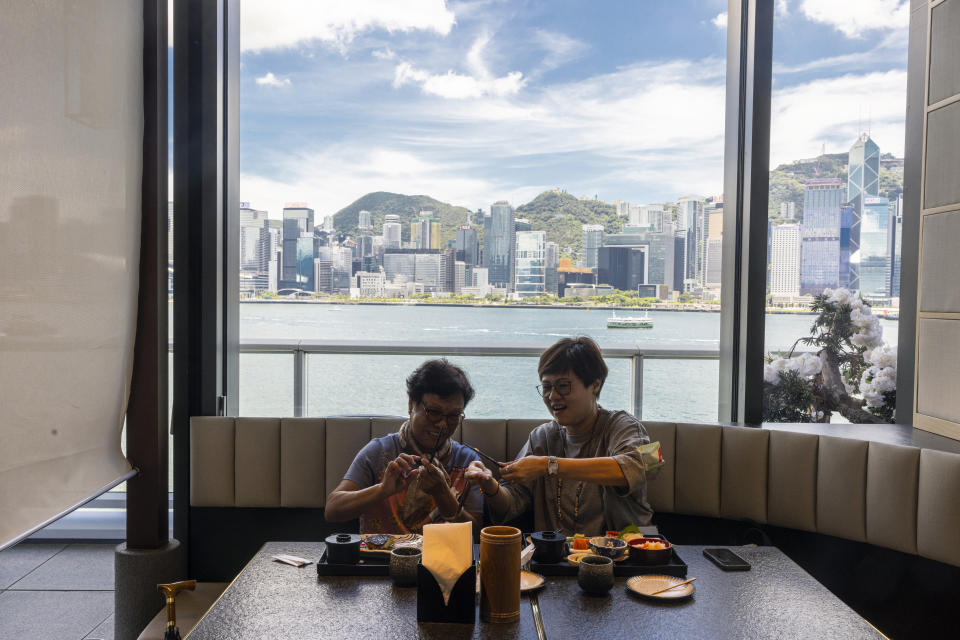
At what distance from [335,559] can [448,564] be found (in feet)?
1.24

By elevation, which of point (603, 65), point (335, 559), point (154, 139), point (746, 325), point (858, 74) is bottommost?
point (335, 559)

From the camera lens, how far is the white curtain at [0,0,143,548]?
61.4 inches

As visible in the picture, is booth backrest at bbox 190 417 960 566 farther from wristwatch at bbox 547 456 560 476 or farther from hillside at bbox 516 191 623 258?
hillside at bbox 516 191 623 258

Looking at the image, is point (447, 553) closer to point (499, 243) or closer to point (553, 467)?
point (553, 467)

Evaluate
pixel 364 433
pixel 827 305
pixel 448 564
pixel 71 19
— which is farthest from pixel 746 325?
pixel 71 19

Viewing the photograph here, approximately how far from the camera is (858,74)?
2846 millimetres

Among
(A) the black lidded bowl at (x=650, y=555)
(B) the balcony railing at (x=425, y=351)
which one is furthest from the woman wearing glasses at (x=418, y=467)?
(B) the balcony railing at (x=425, y=351)

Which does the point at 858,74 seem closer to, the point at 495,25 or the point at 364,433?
the point at 495,25

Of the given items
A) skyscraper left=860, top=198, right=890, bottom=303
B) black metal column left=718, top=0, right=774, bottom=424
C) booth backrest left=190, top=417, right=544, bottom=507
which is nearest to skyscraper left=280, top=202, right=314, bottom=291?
booth backrest left=190, top=417, right=544, bottom=507

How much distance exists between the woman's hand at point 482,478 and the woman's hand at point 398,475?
15 cm

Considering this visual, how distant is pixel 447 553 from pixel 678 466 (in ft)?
4.28

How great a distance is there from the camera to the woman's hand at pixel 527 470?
1987mm

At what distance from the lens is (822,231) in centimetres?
284

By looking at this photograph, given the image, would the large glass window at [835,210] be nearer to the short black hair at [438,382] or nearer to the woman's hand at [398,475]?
the short black hair at [438,382]
